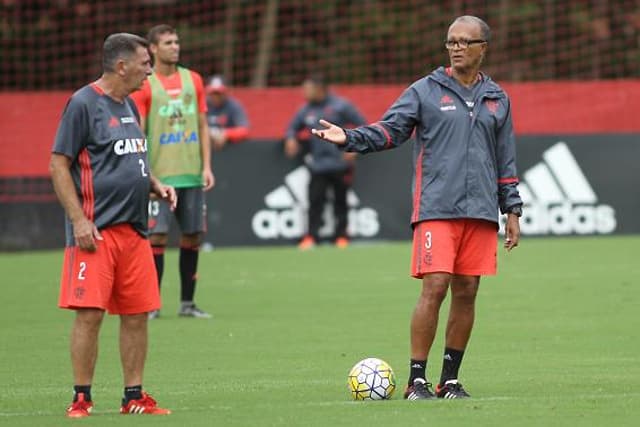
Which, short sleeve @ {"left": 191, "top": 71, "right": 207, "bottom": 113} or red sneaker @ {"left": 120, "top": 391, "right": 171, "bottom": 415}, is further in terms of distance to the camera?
short sleeve @ {"left": 191, "top": 71, "right": 207, "bottom": 113}

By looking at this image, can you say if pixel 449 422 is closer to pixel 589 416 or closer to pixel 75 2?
pixel 589 416

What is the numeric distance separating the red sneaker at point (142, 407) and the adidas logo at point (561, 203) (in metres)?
14.6

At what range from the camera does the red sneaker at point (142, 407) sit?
8.48 meters

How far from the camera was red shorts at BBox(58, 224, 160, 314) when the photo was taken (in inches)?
328

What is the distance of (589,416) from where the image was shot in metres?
8.26

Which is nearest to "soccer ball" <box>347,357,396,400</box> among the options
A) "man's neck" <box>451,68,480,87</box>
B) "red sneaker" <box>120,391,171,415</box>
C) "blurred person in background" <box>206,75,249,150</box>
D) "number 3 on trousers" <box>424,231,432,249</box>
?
"number 3 on trousers" <box>424,231,432,249</box>

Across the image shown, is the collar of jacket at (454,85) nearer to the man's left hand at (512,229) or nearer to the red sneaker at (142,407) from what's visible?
the man's left hand at (512,229)

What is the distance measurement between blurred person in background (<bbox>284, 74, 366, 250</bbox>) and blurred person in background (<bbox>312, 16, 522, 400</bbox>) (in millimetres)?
13161

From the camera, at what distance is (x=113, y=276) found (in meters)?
8.46

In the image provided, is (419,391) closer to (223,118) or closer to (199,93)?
(199,93)

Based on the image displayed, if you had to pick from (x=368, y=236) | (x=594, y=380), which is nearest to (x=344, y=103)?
(x=368, y=236)

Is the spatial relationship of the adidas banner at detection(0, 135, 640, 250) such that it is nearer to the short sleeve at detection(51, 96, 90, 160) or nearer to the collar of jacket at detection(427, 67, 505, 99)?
the collar of jacket at detection(427, 67, 505, 99)

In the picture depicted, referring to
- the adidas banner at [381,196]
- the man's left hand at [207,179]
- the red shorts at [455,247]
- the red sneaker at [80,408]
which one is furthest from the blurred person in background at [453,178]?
the adidas banner at [381,196]

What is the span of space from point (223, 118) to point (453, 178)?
538 inches
